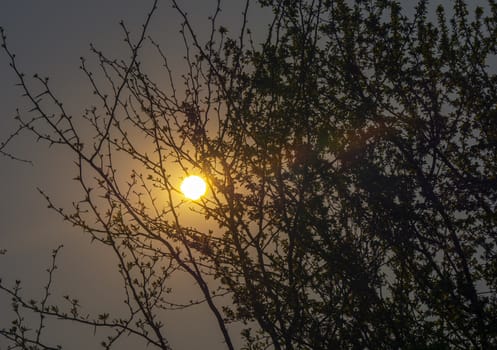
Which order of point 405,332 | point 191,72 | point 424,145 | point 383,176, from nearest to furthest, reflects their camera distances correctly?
1. point 191,72
2. point 405,332
3. point 383,176
4. point 424,145

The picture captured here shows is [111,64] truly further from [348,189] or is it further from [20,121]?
[348,189]

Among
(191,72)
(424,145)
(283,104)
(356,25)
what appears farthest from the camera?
(356,25)

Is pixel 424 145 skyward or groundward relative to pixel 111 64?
skyward

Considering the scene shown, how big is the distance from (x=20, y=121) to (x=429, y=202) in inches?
246

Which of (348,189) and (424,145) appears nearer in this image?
(348,189)

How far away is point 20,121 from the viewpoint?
372 cm

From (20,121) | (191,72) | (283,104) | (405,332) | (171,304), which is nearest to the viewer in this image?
(20,121)

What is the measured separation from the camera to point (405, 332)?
19.2 ft

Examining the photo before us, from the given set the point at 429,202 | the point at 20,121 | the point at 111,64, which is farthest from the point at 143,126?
the point at 429,202

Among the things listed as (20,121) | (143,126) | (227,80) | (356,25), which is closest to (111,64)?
(143,126)

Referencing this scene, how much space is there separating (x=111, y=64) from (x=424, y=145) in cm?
561

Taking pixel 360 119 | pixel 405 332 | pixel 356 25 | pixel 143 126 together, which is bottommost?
pixel 405 332

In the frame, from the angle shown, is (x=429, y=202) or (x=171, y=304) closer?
(x=171, y=304)

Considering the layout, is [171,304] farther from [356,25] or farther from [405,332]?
[356,25]
